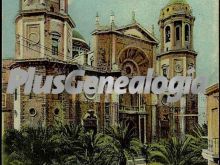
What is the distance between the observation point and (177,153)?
7.52 metres

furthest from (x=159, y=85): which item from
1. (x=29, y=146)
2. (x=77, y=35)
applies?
(x=29, y=146)

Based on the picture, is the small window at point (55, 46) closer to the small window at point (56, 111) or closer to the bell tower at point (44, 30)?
the bell tower at point (44, 30)

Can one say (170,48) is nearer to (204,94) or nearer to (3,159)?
(204,94)

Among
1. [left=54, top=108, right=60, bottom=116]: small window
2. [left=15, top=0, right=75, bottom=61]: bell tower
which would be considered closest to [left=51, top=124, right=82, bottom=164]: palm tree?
[left=54, top=108, right=60, bottom=116]: small window

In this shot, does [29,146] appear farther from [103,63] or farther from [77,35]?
[103,63]

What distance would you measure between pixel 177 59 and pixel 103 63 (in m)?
1.30

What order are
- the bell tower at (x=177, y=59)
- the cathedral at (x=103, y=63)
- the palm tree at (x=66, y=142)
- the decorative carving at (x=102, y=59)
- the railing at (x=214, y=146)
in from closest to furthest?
the railing at (x=214, y=146) < the palm tree at (x=66, y=142) < the cathedral at (x=103, y=63) < the bell tower at (x=177, y=59) < the decorative carving at (x=102, y=59)

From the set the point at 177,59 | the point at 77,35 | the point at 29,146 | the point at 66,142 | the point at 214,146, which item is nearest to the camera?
the point at 214,146

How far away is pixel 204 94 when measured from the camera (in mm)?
7445

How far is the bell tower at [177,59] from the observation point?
308 inches

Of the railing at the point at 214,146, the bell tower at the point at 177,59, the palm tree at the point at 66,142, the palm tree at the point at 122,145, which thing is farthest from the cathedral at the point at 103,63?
the railing at the point at 214,146

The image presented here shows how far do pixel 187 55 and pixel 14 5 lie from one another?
2.93 metres

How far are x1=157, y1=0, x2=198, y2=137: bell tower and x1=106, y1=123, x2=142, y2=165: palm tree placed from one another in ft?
1.99

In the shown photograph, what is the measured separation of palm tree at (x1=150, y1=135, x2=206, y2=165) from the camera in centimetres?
745
